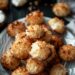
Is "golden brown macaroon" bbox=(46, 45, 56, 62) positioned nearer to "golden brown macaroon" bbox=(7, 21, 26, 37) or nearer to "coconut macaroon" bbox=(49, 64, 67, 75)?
"coconut macaroon" bbox=(49, 64, 67, 75)

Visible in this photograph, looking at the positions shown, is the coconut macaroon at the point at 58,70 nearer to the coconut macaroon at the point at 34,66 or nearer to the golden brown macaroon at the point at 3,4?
the coconut macaroon at the point at 34,66

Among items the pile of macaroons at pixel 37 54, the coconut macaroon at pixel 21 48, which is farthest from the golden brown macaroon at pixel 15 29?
the coconut macaroon at pixel 21 48

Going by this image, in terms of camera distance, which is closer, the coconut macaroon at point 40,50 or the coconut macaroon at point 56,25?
the coconut macaroon at point 40,50

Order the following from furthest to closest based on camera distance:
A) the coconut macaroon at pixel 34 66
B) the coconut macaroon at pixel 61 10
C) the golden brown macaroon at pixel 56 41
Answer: the coconut macaroon at pixel 61 10 → the golden brown macaroon at pixel 56 41 → the coconut macaroon at pixel 34 66

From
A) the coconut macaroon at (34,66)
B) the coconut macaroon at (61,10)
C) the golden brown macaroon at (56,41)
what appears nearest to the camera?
the coconut macaroon at (34,66)

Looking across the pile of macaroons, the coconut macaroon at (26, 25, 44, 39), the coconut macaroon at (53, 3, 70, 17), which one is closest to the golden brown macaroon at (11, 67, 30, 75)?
the pile of macaroons

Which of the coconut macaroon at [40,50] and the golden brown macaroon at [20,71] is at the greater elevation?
the coconut macaroon at [40,50]
